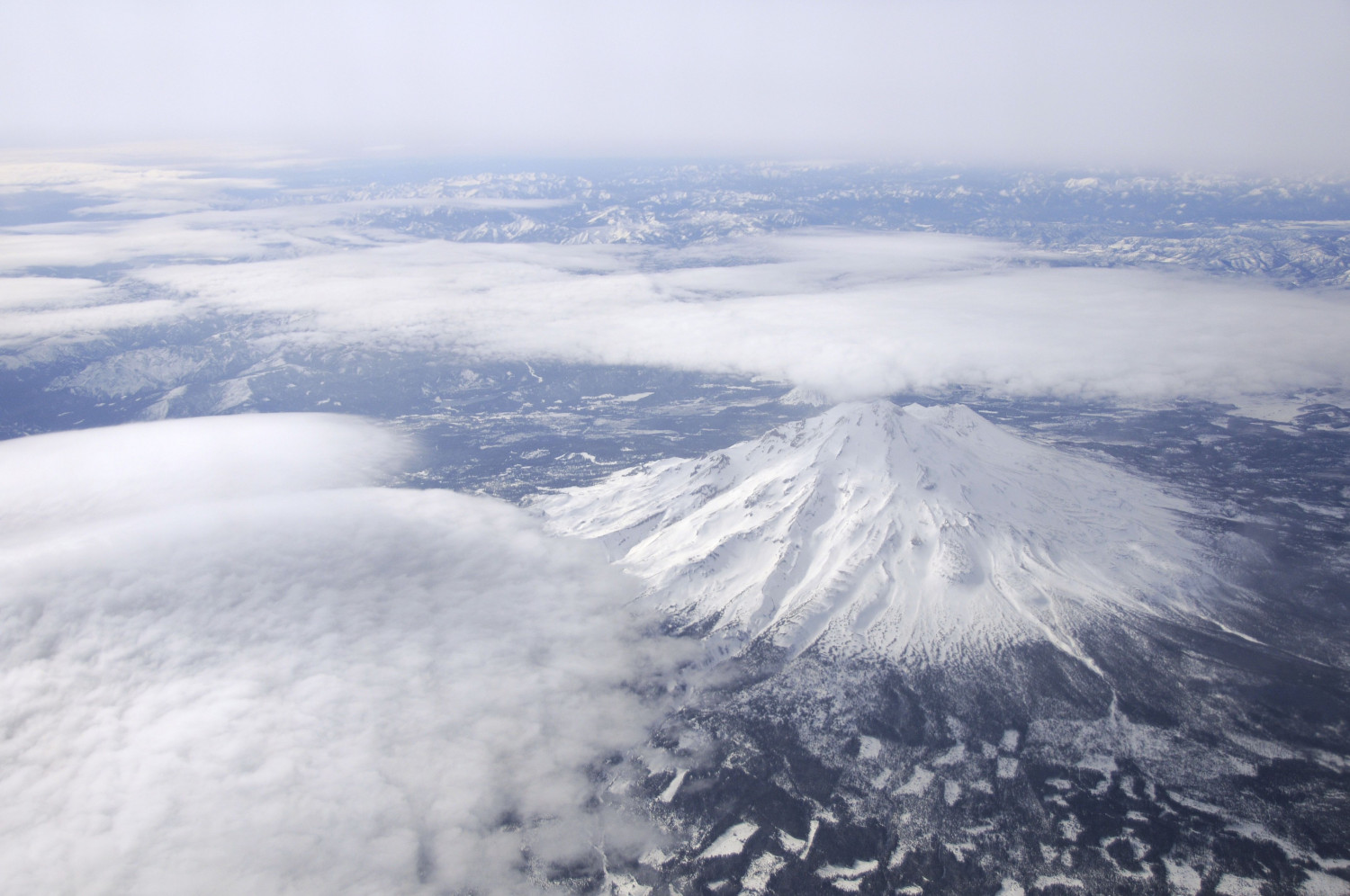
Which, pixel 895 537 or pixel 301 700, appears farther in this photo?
pixel 895 537

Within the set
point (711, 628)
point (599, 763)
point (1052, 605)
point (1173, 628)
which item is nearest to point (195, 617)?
point (599, 763)

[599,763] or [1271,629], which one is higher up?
[1271,629]

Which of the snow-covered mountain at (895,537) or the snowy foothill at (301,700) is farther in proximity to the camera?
the snow-covered mountain at (895,537)

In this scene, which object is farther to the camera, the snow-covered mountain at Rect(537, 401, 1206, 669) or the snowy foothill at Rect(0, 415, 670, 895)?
the snow-covered mountain at Rect(537, 401, 1206, 669)

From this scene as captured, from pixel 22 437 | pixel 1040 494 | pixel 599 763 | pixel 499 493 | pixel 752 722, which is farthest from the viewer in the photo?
pixel 22 437

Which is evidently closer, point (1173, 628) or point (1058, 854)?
point (1058, 854)

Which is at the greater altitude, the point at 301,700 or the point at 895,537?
the point at 895,537

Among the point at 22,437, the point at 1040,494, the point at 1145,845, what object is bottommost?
the point at 22,437

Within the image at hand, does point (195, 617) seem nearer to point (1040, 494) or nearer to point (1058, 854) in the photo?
point (1058, 854)
